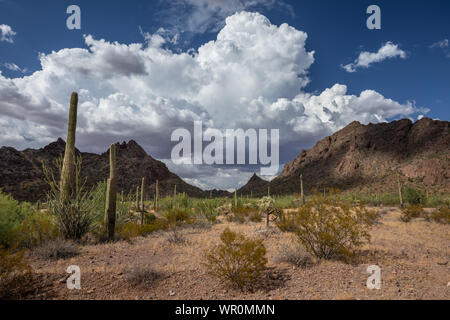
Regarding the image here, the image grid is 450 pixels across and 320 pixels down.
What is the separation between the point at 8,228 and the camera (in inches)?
268

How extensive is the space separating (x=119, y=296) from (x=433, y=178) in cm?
5979

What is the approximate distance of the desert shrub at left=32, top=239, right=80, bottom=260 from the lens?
A: 619 cm

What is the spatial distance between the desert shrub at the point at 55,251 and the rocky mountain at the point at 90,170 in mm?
22367

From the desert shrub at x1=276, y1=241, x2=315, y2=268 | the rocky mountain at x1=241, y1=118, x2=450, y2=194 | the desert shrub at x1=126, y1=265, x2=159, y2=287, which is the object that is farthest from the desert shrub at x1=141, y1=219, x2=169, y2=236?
the rocky mountain at x1=241, y1=118, x2=450, y2=194

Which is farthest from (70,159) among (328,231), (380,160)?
(380,160)

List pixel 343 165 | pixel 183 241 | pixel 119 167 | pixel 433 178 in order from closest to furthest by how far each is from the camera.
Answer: pixel 183 241
pixel 433 178
pixel 119 167
pixel 343 165

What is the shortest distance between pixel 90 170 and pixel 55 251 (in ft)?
166

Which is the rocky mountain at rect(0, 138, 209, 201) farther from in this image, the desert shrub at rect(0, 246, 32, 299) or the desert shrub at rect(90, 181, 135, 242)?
the desert shrub at rect(0, 246, 32, 299)

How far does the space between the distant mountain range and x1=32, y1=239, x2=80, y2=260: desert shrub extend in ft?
108

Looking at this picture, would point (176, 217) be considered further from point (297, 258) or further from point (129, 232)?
point (297, 258)
